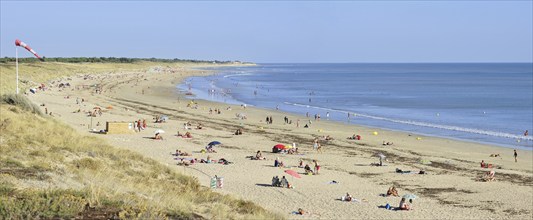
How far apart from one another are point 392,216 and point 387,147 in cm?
1705

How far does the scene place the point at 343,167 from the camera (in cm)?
2745

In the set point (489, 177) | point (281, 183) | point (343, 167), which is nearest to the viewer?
point (281, 183)

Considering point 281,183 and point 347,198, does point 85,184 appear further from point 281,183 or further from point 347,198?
point 281,183

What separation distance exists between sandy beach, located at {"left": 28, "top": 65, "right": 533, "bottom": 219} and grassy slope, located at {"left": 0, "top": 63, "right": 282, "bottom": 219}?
139 inches

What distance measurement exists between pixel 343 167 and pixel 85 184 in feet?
56.7

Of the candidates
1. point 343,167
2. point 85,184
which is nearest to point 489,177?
point 343,167

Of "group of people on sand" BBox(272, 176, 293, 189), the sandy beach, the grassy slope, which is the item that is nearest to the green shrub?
the sandy beach

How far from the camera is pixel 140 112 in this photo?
50.9m

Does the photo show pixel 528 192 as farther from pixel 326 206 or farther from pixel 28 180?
pixel 28 180

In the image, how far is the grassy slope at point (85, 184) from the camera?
8.52 meters

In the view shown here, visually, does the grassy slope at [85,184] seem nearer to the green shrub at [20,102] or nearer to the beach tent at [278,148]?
the green shrub at [20,102]

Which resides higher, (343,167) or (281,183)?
(281,183)

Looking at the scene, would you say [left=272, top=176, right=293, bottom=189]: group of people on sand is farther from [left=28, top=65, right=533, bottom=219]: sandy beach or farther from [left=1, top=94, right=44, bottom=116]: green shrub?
[left=1, top=94, right=44, bottom=116]: green shrub

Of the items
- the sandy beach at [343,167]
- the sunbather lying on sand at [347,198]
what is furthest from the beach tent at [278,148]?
the sunbather lying on sand at [347,198]
